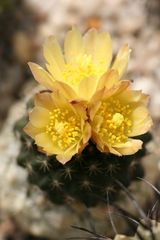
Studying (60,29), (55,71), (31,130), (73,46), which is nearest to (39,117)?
(31,130)

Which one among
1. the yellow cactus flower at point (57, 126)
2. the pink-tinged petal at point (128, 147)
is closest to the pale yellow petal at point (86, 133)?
the yellow cactus flower at point (57, 126)

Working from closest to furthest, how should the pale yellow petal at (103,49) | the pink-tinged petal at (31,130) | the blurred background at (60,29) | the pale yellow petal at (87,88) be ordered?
1. the pale yellow petal at (87,88)
2. the pink-tinged petal at (31,130)
3. the pale yellow petal at (103,49)
4. the blurred background at (60,29)

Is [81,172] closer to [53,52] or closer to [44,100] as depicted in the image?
[44,100]

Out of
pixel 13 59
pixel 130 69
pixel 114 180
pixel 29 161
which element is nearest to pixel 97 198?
pixel 114 180

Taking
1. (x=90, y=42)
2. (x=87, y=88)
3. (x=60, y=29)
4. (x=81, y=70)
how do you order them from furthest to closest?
(x=60, y=29), (x=90, y=42), (x=81, y=70), (x=87, y=88)

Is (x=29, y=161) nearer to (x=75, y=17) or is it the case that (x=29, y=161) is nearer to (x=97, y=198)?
(x=97, y=198)

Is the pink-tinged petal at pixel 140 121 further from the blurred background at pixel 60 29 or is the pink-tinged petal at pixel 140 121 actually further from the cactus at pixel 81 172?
the blurred background at pixel 60 29

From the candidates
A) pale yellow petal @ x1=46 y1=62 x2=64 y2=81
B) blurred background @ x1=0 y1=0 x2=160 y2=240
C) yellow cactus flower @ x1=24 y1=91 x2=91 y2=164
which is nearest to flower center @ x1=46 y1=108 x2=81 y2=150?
yellow cactus flower @ x1=24 y1=91 x2=91 y2=164
